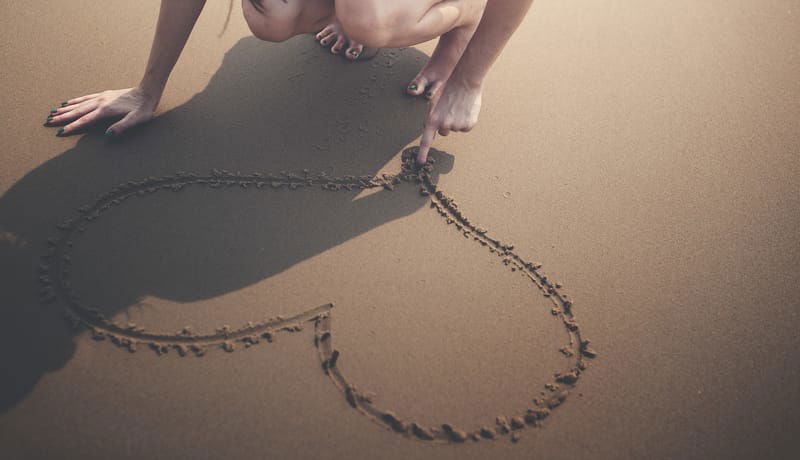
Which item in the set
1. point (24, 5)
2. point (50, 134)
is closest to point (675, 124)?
point (50, 134)

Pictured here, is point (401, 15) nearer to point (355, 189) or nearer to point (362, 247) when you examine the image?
point (355, 189)

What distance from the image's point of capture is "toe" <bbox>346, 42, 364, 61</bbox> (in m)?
1.89

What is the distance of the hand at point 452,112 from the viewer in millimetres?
1604

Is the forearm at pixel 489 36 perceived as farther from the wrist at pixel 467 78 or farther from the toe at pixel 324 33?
the toe at pixel 324 33

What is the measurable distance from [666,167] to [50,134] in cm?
199

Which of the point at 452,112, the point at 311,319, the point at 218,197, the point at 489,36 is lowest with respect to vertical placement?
the point at 311,319

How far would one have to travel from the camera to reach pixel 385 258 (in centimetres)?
144

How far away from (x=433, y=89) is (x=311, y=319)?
0.96m

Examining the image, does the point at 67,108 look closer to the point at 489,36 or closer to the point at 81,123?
the point at 81,123

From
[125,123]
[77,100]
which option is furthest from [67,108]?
[125,123]

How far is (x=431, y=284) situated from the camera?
4.63ft

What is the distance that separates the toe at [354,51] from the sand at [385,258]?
0.08 m

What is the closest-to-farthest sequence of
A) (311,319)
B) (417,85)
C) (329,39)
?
(311,319) → (417,85) → (329,39)

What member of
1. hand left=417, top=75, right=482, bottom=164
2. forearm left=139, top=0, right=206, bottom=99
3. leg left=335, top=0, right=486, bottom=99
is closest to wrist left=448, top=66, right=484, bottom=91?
hand left=417, top=75, right=482, bottom=164
